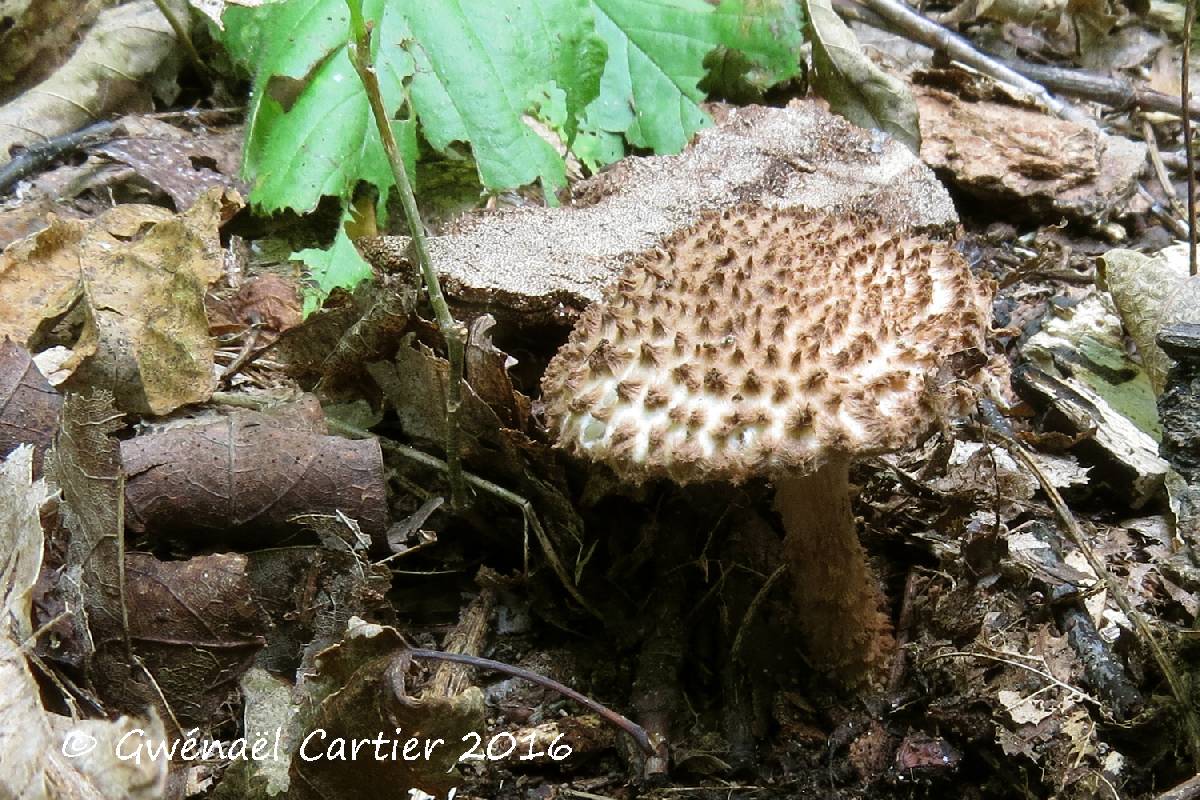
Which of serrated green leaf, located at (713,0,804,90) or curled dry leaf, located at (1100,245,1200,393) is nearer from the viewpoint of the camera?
curled dry leaf, located at (1100,245,1200,393)

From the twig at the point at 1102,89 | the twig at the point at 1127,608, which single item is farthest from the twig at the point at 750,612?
the twig at the point at 1102,89

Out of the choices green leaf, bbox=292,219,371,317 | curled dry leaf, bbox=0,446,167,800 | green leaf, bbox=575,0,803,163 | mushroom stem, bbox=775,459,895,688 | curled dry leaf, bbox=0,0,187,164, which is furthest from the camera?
curled dry leaf, bbox=0,0,187,164

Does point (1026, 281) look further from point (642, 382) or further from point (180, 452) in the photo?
point (180, 452)

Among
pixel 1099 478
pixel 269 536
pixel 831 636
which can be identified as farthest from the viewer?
pixel 1099 478

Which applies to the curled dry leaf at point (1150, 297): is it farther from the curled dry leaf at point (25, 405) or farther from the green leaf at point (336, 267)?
the curled dry leaf at point (25, 405)

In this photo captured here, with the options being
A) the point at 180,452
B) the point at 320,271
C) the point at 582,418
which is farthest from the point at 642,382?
the point at 320,271

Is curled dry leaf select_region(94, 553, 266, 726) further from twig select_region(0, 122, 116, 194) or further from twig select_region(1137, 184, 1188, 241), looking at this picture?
twig select_region(1137, 184, 1188, 241)

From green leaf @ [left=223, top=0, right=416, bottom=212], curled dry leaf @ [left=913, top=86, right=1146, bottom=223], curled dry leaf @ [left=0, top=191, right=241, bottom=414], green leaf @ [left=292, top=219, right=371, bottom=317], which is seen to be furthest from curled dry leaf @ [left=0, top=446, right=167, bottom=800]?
curled dry leaf @ [left=913, top=86, right=1146, bottom=223]

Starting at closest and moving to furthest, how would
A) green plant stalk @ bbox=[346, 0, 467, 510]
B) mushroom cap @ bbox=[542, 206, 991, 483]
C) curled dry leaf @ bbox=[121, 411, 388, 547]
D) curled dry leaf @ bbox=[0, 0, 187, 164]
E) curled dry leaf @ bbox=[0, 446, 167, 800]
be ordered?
curled dry leaf @ bbox=[0, 446, 167, 800]
mushroom cap @ bbox=[542, 206, 991, 483]
green plant stalk @ bbox=[346, 0, 467, 510]
curled dry leaf @ bbox=[121, 411, 388, 547]
curled dry leaf @ bbox=[0, 0, 187, 164]
